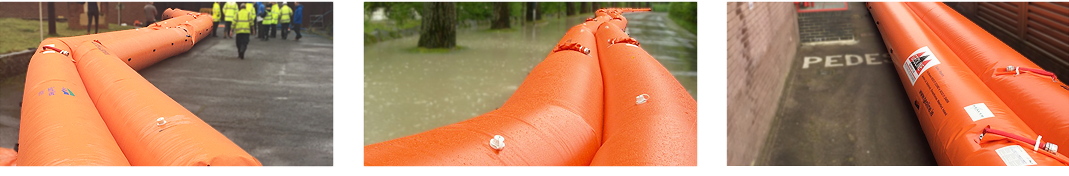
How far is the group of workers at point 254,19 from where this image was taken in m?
2.14

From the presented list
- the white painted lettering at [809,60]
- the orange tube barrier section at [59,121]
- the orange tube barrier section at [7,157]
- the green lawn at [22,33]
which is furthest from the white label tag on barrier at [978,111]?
the orange tube barrier section at [7,157]

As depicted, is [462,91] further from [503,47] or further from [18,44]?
[18,44]

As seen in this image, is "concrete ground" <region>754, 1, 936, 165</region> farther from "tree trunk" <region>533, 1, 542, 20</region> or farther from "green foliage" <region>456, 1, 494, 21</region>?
"green foliage" <region>456, 1, 494, 21</region>

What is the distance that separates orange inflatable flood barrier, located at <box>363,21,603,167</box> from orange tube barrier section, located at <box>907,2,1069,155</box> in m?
1.20

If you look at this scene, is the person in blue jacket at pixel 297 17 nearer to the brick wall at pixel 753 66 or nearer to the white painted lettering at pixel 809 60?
the brick wall at pixel 753 66

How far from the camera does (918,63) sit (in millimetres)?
2209

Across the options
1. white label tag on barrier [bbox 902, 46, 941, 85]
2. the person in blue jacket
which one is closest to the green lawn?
the person in blue jacket

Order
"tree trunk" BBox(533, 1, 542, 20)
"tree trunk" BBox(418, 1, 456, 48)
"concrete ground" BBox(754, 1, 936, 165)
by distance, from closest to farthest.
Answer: "concrete ground" BBox(754, 1, 936, 165) → "tree trunk" BBox(418, 1, 456, 48) → "tree trunk" BBox(533, 1, 542, 20)

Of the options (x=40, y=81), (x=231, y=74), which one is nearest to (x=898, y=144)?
(x=231, y=74)

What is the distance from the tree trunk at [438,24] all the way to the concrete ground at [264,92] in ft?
1.04

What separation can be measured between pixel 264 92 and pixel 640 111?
122 cm

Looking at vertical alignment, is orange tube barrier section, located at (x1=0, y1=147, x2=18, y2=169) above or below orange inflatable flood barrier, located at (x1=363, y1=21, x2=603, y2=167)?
below

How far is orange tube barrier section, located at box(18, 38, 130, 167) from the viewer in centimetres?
187
